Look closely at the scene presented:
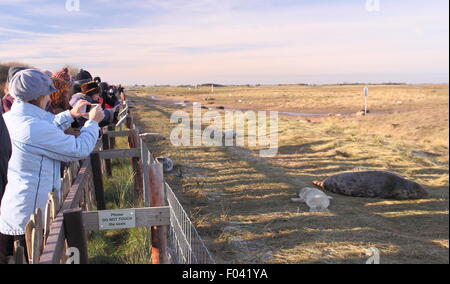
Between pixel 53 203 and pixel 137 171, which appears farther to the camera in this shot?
pixel 137 171

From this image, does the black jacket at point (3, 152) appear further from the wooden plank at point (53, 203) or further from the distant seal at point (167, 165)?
the distant seal at point (167, 165)

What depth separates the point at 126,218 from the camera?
3.01m

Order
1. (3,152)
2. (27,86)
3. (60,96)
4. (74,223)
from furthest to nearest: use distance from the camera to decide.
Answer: (60,96) < (3,152) < (74,223) < (27,86)

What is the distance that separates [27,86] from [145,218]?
130cm

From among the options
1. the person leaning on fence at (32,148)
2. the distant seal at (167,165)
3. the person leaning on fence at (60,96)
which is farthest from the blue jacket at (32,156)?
the distant seal at (167,165)

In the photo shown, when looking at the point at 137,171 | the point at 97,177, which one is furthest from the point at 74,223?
the point at 137,171

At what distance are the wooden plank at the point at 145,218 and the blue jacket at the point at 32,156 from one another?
35 centimetres

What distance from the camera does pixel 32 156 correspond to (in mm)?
2752

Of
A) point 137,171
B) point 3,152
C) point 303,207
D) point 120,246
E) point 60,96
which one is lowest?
point 303,207

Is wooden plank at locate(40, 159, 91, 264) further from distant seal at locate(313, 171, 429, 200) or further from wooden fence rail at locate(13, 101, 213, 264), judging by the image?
distant seal at locate(313, 171, 429, 200)

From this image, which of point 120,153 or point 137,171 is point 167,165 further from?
point 120,153

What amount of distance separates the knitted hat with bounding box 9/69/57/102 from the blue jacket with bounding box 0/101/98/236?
6 cm
